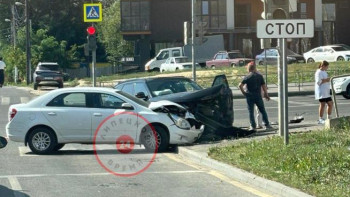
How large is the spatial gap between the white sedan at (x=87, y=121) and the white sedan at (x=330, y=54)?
39.0 metres

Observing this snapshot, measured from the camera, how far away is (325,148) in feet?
47.5

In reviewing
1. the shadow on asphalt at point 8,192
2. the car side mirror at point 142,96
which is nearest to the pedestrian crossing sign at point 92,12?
the car side mirror at point 142,96

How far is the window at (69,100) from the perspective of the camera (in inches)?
712

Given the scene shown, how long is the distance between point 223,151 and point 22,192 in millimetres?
4775

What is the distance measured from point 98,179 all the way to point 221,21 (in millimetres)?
59346

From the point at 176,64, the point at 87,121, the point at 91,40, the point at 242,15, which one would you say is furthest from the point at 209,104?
the point at 242,15

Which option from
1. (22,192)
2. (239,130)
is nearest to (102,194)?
(22,192)

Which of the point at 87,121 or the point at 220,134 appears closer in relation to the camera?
the point at 87,121

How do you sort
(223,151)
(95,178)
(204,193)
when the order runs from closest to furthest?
(204,193)
(95,178)
(223,151)

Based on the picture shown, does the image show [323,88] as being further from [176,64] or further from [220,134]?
[176,64]

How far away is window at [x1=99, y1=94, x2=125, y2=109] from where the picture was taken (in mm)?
18016

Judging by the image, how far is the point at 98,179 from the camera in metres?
13.7

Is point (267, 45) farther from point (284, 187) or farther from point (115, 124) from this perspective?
point (284, 187)

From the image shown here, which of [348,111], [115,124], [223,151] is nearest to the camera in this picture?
[223,151]
